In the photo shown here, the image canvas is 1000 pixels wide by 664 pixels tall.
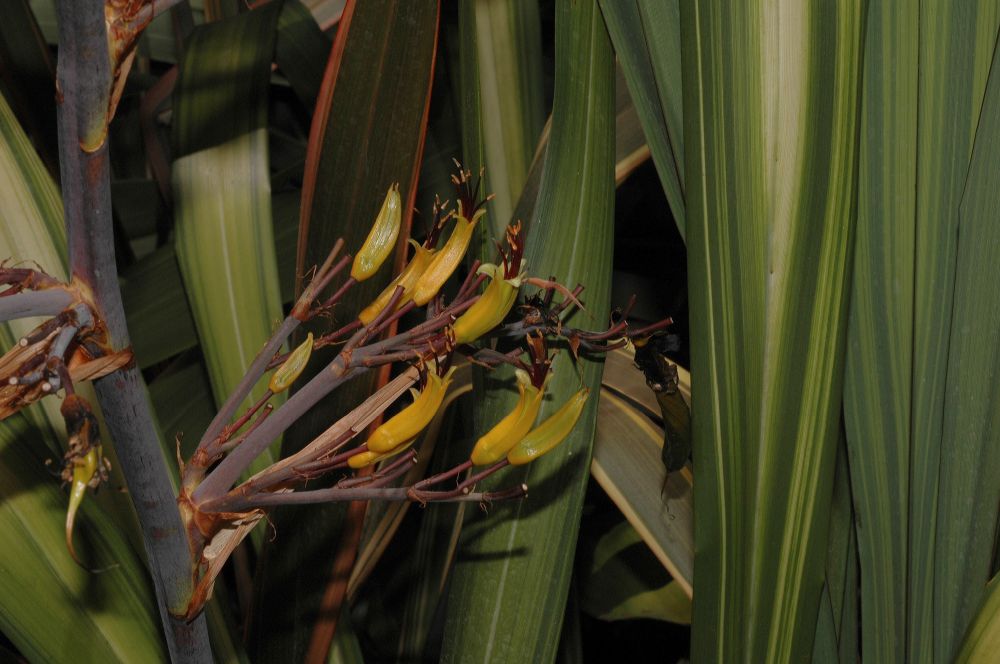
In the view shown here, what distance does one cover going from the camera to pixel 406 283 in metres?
0.27

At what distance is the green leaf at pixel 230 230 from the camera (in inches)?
17.8

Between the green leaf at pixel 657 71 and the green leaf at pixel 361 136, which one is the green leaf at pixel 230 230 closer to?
the green leaf at pixel 361 136

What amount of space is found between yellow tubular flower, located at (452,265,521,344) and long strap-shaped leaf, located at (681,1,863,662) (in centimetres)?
9

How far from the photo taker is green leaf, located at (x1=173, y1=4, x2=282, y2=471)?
17.8 inches

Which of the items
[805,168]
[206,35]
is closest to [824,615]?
[805,168]

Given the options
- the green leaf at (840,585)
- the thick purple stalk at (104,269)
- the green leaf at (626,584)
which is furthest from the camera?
the green leaf at (626,584)

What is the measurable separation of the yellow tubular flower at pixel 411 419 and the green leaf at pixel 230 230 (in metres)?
0.23

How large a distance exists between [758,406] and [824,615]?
0.14 m

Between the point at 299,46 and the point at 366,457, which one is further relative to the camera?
the point at 299,46

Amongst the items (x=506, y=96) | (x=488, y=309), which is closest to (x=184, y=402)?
(x=506, y=96)

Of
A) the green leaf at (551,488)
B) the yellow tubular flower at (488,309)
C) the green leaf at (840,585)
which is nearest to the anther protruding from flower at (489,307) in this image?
the yellow tubular flower at (488,309)

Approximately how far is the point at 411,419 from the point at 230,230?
259mm

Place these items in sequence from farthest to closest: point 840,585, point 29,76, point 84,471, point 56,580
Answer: point 29,76
point 840,585
point 56,580
point 84,471

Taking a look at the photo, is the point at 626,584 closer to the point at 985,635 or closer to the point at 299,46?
the point at 985,635
